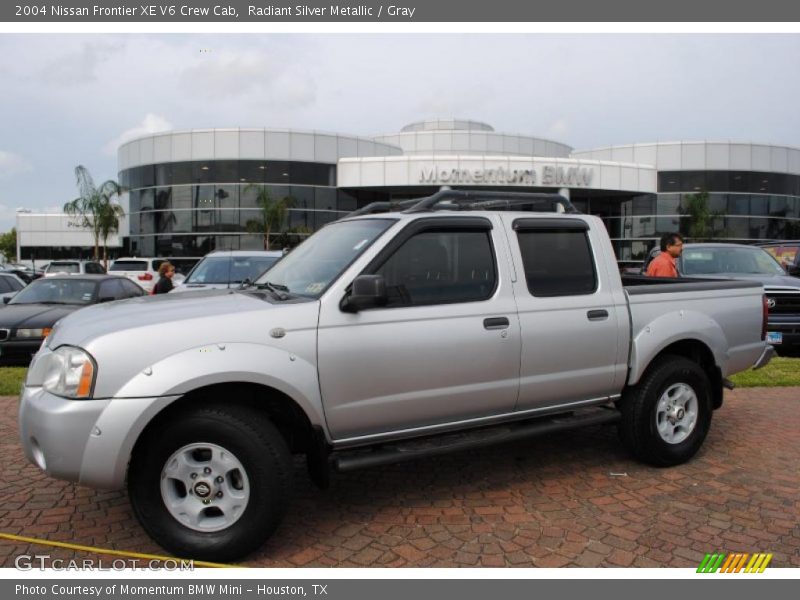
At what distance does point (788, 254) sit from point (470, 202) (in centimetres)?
1151

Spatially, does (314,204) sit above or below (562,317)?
above

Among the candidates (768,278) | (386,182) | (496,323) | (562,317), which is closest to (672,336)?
(562,317)

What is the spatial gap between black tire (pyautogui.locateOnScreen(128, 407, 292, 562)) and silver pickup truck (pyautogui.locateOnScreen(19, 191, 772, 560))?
1cm

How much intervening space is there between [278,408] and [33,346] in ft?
22.7

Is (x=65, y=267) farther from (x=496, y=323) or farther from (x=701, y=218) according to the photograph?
(x=701, y=218)

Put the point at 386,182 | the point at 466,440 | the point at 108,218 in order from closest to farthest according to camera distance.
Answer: the point at 466,440 < the point at 108,218 < the point at 386,182

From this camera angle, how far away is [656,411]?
497 cm

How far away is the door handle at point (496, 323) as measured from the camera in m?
4.21

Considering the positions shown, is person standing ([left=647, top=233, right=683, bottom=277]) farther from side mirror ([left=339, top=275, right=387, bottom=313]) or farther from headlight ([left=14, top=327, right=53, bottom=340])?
headlight ([left=14, top=327, right=53, bottom=340])

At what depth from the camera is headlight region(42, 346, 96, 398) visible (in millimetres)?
3289

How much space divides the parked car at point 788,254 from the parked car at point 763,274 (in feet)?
7.01

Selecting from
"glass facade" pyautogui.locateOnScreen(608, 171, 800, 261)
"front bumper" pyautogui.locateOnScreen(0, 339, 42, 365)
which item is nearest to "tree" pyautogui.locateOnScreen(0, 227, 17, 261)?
"glass facade" pyautogui.locateOnScreen(608, 171, 800, 261)

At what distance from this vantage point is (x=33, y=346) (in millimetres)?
9180

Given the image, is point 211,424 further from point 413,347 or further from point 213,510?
point 413,347
